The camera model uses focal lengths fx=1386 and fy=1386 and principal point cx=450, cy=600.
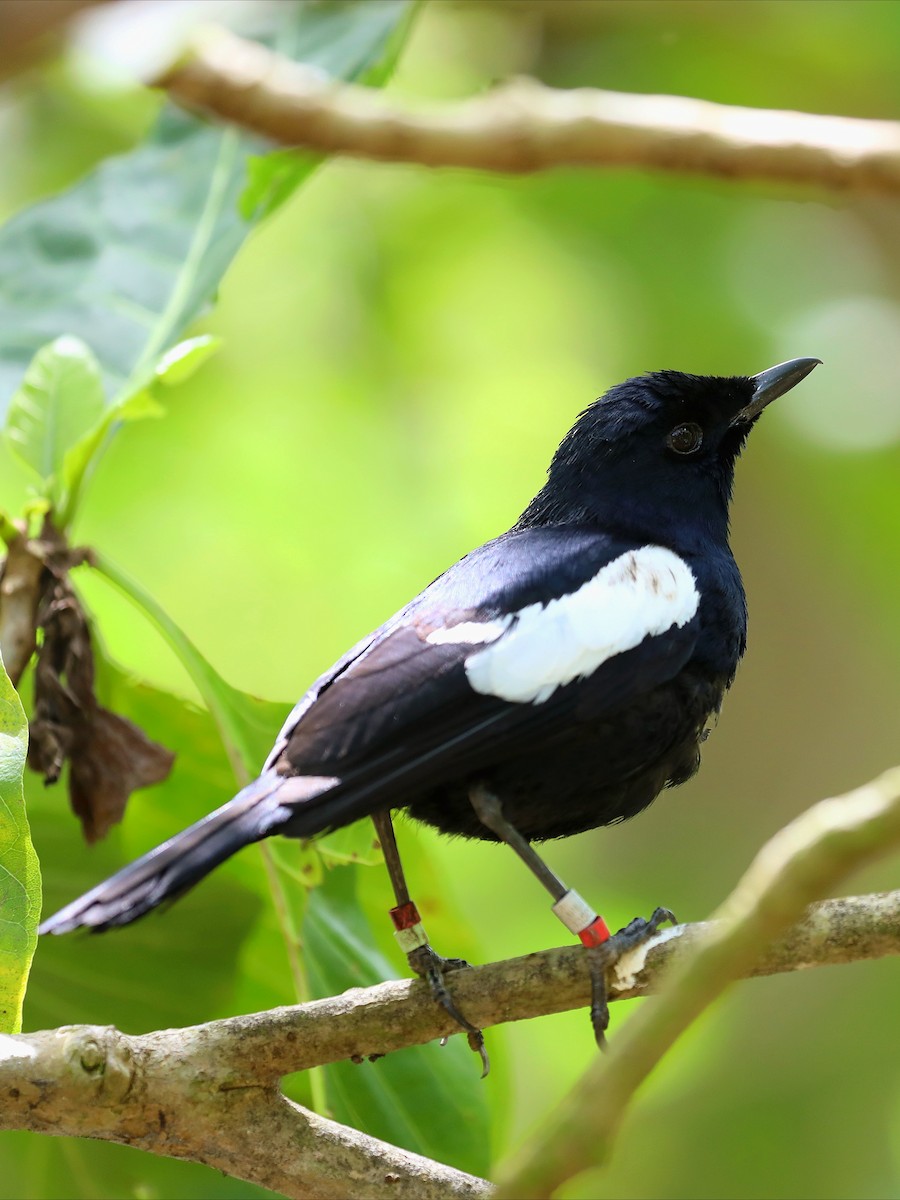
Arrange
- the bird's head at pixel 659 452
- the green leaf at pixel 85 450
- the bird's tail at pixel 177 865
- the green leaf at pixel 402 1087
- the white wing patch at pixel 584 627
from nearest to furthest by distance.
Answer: the bird's tail at pixel 177 865 < the white wing patch at pixel 584 627 < the green leaf at pixel 402 1087 < the green leaf at pixel 85 450 < the bird's head at pixel 659 452

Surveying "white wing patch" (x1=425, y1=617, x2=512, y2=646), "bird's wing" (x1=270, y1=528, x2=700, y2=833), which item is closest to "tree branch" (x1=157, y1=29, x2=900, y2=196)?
"bird's wing" (x1=270, y1=528, x2=700, y2=833)

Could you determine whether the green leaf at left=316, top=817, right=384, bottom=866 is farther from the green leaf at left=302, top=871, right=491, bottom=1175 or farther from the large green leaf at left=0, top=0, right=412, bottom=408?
the large green leaf at left=0, top=0, right=412, bottom=408

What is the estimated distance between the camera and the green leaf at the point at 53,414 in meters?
2.96

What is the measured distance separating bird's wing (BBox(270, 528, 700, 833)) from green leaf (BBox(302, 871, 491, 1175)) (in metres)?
0.57

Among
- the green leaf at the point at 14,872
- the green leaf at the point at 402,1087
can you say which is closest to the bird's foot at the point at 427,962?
the green leaf at the point at 402,1087

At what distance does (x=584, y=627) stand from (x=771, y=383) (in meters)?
0.97

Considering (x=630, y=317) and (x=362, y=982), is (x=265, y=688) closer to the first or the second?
(x=630, y=317)

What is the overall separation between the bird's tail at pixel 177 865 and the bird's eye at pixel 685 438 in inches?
49.1

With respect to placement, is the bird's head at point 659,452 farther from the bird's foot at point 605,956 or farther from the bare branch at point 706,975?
the bare branch at point 706,975

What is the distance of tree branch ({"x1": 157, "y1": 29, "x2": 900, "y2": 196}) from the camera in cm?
280

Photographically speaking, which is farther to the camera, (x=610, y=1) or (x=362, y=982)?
(x=610, y=1)

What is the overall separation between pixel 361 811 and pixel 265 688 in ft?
11.8

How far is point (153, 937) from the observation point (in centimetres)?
292

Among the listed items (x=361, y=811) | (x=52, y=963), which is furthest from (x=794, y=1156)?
(x=361, y=811)
